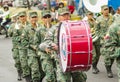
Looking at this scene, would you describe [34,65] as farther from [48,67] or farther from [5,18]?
[5,18]

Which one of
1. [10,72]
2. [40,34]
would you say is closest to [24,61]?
[40,34]

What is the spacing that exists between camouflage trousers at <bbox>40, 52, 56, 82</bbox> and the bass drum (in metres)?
1.25

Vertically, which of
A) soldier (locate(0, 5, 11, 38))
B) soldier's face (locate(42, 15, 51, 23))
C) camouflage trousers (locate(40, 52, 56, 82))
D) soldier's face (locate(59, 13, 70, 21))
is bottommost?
soldier (locate(0, 5, 11, 38))

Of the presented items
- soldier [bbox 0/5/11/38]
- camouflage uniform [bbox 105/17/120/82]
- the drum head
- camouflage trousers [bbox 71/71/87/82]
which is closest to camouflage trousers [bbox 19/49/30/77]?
camouflage trousers [bbox 71/71/87/82]

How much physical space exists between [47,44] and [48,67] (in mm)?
938

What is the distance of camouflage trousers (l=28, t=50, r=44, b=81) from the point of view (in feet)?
29.8

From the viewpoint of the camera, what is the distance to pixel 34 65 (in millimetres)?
9109

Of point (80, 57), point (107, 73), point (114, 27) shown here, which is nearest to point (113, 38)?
point (114, 27)

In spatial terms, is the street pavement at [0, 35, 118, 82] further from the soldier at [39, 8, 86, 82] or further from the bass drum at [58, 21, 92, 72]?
the bass drum at [58, 21, 92, 72]

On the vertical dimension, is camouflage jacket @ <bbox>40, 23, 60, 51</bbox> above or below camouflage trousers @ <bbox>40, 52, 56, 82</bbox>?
above

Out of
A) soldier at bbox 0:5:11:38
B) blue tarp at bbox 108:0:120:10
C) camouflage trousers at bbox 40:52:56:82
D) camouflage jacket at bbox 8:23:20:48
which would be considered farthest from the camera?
soldier at bbox 0:5:11:38

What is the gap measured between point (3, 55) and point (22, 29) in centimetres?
520

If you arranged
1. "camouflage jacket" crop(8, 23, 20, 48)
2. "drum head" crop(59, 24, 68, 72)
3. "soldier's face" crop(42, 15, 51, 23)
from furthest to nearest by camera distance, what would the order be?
"camouflage jacket" crop(8, 23, 20, 48)
"soldier's face" crop(42, 15, 51, 23)
"drum head" crop(59, 24, 68, 72)

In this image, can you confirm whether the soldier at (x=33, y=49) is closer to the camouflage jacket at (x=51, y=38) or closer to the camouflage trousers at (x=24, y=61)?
the camouflage trousers at (x=24, y=61)
